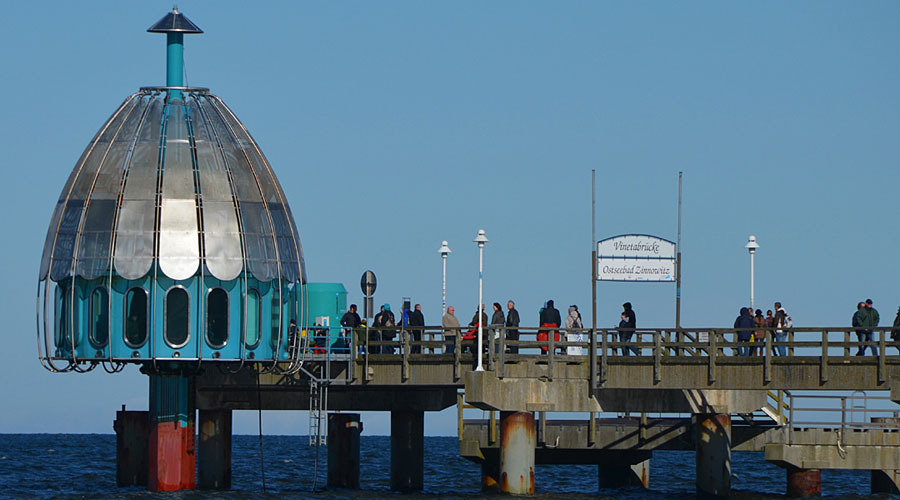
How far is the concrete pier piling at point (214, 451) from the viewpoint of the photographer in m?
45.7

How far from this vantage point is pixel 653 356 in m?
39.2

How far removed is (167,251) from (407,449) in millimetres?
9666

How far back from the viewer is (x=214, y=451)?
4603 cm

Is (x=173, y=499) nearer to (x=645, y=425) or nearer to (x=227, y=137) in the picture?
(x=227, y=137)

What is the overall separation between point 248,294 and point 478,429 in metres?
7.87

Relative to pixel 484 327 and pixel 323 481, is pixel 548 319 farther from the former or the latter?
pixel 323 481

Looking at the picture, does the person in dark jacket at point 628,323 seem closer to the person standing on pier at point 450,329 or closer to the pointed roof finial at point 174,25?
the person standing on pier at point 450,329

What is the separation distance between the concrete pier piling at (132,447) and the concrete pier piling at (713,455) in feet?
51.3

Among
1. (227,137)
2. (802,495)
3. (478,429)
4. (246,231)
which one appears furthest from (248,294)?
(802,495)

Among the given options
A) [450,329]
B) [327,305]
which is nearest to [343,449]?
[327,305]

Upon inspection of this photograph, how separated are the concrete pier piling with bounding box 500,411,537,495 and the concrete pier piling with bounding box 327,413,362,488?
9.45m

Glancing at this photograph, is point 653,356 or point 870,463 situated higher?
point 653,356

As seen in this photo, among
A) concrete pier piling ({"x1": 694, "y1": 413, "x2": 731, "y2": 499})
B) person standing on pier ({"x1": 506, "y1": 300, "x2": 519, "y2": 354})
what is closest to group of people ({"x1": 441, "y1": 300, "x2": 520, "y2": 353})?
person standing on pier ({"x1": 506, "y1": 300, "x2": 519, "y2": 354})

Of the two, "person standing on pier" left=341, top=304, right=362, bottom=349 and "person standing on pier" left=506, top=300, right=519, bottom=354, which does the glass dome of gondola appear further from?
"person standing on pier" left=506, top=300, right=519, bottom=354
